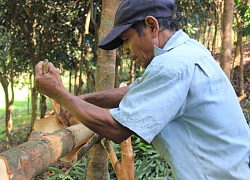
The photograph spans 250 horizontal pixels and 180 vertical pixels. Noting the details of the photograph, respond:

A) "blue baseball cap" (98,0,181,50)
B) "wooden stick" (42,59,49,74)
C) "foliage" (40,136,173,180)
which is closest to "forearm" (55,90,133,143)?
"wooden stick" (42,59,49,74)

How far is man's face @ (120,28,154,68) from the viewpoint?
1239 millimetres

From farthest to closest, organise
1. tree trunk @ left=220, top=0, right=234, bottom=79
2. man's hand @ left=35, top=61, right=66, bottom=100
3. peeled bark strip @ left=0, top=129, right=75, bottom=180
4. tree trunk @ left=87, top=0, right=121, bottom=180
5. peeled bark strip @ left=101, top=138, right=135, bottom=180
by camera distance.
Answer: tree trunk @ left=220, top=0, right=234, bottom=79
tree trunk @ left=87, top=0, right=121, bottom=180
peeled bark strip @ left=101, top=138, right=135, bottom=180
man's hand @ left=35, top=61, right=66, bottom=100
peeled bark strip @ left=0, top=129, right=75, bottom=180

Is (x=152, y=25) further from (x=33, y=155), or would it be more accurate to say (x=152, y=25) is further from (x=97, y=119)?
(x=33, y=155)

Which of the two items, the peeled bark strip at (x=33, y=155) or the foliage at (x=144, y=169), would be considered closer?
the peeled bark strip at (x=33, y=155)

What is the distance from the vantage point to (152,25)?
1208 mm

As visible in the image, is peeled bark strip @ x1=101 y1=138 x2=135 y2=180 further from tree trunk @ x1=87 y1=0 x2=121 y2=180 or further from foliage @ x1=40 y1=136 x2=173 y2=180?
→ foliage @ x1=40 y1=136 x2=173 y2=180

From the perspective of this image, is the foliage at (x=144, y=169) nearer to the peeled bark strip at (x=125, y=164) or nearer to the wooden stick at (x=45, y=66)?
the peeled bark strip at (x=125, y=164)

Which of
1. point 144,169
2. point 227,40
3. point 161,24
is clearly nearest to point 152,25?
point 161,24

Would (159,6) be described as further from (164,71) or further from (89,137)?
(89,137)

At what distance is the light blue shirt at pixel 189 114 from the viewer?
1.04 meters

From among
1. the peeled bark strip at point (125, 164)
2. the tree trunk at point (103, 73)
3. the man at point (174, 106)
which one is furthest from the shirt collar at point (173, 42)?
the tree trunk at point (103, 73)

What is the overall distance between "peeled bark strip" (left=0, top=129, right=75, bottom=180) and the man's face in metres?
0.47

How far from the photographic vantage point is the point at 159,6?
1231 mm

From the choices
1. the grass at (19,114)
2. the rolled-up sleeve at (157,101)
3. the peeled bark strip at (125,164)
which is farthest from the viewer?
the grass at (19,114)
